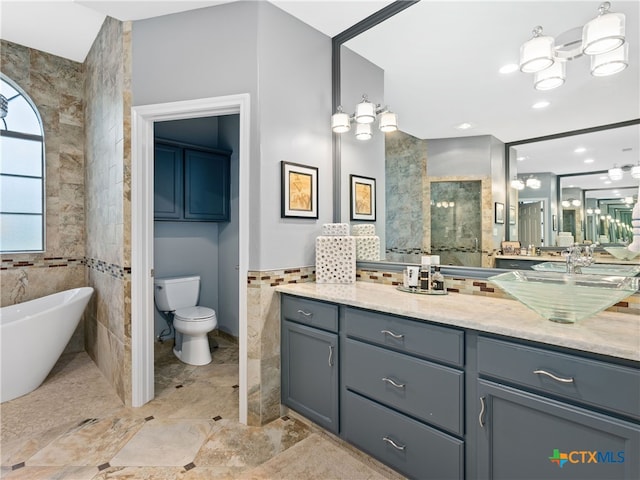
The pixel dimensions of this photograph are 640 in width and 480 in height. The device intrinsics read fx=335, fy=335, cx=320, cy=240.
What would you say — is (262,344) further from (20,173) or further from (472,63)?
(20,173)

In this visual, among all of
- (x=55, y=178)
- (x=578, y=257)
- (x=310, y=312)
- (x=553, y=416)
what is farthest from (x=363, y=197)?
(x=55, y=178)

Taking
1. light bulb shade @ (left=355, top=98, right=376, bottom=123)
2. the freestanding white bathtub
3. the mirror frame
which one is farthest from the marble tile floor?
light bulb shade @ (left=355, top=98, right=376, bottom=123)

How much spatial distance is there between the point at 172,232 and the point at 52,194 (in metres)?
→ 1.14

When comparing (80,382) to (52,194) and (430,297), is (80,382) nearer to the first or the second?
(52,194)

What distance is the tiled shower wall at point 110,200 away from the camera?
2314 mm

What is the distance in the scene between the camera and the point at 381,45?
2236mm

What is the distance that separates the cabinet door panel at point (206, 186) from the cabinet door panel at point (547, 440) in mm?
2950

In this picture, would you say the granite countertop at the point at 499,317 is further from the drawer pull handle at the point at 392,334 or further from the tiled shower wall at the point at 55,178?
the tiled shower wall at the point at 55,178

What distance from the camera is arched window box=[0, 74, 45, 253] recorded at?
3059mm

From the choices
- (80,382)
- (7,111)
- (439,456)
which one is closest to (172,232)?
(80,382)

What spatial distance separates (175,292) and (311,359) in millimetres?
1880

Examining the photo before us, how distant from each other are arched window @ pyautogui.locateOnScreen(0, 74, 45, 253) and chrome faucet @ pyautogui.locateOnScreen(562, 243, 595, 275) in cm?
414

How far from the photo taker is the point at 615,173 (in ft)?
4.85

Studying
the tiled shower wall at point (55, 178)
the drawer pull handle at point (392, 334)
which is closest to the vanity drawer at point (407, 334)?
the drawer pull handle at point (392, 334)
